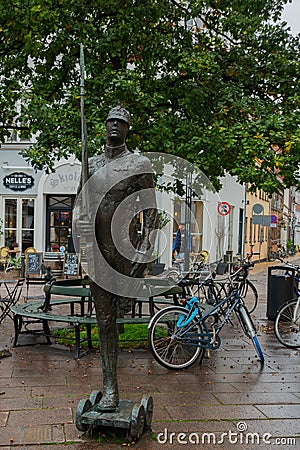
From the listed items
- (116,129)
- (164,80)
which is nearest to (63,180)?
(164,80)

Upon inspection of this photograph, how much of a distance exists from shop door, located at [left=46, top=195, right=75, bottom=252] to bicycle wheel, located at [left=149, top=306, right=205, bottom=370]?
17.7 m

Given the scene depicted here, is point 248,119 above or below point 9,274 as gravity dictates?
above

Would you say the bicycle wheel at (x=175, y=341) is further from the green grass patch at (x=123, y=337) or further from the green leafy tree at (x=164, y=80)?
the green leafy tree at (x=164, y=80)

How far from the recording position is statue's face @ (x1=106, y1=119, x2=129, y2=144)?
4777mm

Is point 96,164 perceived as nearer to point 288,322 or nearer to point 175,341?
point 175,341

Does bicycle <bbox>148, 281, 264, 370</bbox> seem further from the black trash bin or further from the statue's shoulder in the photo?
the black trash bin

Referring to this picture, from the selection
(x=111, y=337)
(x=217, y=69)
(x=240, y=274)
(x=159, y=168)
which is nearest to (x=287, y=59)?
(x=217, y=69)

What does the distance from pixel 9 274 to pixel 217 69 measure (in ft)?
39.4

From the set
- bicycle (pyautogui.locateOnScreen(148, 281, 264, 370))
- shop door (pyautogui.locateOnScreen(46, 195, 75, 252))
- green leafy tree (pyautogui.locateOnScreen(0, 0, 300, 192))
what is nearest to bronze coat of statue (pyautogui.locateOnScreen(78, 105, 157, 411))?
bicycle (pyautogui.locateOnScreen(148, 281, 264, 370))

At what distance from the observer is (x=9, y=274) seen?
19.7 m

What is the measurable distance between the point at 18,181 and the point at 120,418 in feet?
68.2

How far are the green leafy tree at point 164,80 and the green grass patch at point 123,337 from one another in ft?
9.03

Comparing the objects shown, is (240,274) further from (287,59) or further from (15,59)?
(15,59)

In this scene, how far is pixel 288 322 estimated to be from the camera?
347 inches
